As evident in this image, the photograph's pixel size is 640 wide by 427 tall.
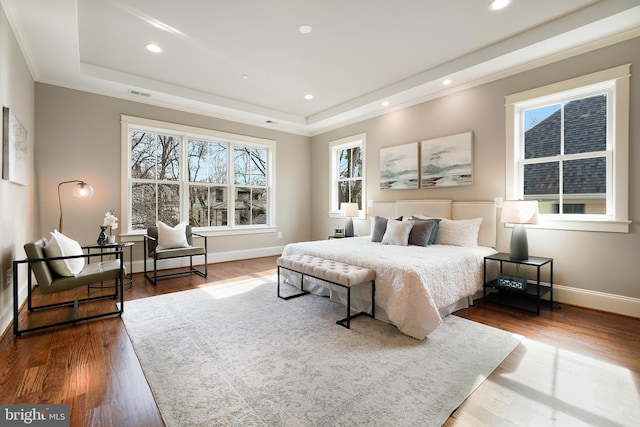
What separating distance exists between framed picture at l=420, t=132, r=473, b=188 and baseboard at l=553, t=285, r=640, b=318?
168 centimetres

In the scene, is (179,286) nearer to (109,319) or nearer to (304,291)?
(109,319)

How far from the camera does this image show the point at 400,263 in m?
2.75

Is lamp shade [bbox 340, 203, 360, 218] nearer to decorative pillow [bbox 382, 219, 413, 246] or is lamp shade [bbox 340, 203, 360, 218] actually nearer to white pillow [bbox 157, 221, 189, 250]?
decorative pillow [bbox 382, 219, 413, 246]

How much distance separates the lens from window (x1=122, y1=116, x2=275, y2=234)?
4879mm

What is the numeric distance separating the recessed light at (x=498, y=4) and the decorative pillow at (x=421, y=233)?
2343 millimetres

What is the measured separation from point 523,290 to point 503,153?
1737mm

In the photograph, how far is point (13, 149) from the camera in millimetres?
2789

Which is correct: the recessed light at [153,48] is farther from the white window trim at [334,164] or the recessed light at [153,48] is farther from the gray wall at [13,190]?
the white window trim at [334,164]

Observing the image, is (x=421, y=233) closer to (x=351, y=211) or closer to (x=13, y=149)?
(x=351, y=211)

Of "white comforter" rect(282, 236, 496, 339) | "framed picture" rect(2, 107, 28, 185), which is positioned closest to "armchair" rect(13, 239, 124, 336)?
"framed picture" rect(2, 107, 28, 185)

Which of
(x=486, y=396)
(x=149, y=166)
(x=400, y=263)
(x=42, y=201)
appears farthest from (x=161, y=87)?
(x=486, y=396)

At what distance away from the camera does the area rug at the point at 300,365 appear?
62.7 inches

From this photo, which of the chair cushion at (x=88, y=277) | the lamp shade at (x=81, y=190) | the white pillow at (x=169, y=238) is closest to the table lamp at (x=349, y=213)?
the white pillow at (x=169, y=238)

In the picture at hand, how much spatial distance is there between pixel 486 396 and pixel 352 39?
11.4ft
